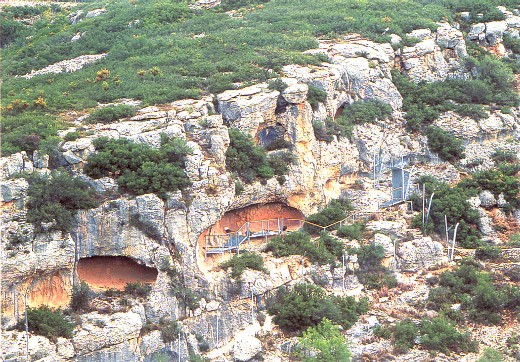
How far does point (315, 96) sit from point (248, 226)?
6889 millimetres

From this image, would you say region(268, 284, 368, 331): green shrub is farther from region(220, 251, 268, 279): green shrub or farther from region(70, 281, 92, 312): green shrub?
region(70, 281, 92, 312): green shrub

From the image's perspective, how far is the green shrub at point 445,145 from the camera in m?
53.0

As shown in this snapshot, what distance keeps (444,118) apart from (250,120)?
1150 centimetres

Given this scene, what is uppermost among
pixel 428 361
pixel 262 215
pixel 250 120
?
pixel 250 120

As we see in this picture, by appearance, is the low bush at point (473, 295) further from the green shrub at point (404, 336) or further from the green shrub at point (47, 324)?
the green shrub at point (47, 324)

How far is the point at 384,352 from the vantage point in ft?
140

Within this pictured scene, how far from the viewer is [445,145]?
53281 millimetres

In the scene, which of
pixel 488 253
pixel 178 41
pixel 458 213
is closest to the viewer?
pixel 488 253

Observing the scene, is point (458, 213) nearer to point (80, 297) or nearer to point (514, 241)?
point (514, 241)

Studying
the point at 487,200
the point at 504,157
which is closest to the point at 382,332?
the point at 487,200

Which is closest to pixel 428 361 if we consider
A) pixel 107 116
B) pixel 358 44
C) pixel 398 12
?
pixel 107 116

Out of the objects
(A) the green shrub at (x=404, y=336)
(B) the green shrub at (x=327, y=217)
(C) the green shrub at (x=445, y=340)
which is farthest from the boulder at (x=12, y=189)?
(C) the green shrub at (x=445, y=340)

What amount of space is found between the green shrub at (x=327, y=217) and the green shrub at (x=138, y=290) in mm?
8684

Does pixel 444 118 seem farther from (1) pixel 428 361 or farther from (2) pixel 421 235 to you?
(1) pixel 428 361
